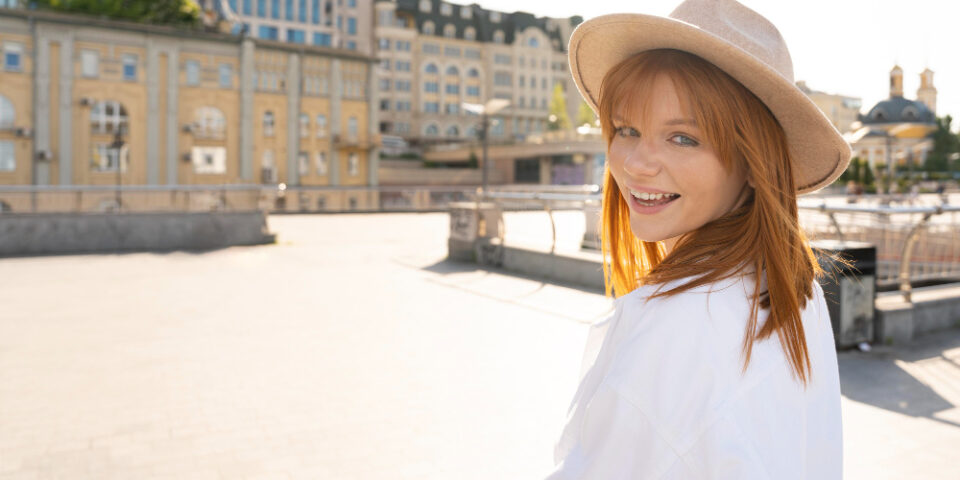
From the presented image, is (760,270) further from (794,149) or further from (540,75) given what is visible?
(540,75)

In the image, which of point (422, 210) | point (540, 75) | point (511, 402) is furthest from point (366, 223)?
point (540, 75)

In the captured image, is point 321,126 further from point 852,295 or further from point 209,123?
point 852,295

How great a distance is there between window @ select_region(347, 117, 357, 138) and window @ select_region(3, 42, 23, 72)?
62.1 ft

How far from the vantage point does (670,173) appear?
1.32 m

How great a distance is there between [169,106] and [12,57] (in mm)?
7847

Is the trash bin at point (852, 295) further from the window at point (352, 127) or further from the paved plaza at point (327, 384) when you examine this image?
the window at point (352, 127)

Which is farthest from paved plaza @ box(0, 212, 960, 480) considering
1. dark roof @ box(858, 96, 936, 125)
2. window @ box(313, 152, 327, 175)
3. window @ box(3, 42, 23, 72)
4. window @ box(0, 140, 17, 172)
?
window @ box(313, 152, 327, 175)

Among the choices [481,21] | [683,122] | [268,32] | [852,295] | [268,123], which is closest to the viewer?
[683,122]

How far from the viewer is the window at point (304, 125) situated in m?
45.4

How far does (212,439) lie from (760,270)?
12.0 feet

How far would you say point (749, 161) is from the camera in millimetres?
1272

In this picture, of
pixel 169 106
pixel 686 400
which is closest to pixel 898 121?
pixel 686 400

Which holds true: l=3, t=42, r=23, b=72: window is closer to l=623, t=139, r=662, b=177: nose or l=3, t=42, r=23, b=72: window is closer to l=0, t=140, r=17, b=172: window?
l=0, t=140, r=17, b=172: window

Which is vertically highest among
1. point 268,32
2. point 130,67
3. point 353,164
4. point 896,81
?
point 268,32
